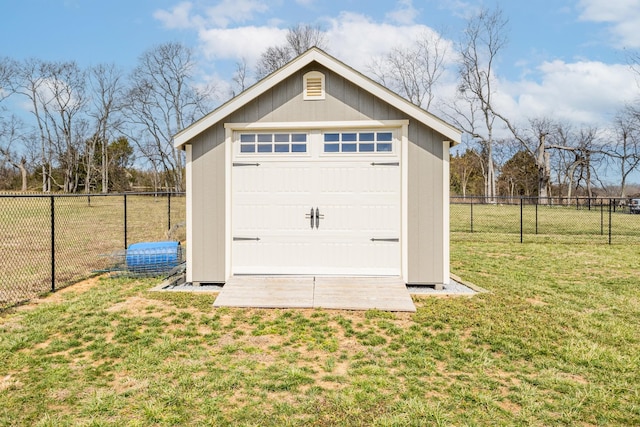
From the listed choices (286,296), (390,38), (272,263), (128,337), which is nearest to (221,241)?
(272,263)

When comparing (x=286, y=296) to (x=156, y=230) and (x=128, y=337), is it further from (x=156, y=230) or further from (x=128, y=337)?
(x=156, y=230)

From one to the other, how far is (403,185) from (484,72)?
34588mm

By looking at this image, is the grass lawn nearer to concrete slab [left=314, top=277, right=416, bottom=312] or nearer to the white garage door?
concrete slab [left=314, top=277, right=416, bottom=312]

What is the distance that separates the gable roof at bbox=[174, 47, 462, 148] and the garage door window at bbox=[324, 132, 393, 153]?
0.66 m

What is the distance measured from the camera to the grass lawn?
281 cm

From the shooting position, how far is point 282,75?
245 inches

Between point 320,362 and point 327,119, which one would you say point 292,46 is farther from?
point 320,362

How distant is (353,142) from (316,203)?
1285mm

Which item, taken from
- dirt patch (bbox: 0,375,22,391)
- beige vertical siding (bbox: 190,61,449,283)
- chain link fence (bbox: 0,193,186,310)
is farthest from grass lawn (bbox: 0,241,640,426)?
chain link fence (bbox: 0,193,186,310)

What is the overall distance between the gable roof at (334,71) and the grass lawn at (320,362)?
281 centimetres

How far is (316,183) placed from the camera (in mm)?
6500

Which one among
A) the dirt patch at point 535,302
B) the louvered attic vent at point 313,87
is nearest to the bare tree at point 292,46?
the louvered attic vent at point 313,87

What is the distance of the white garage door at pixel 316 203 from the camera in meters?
6.45

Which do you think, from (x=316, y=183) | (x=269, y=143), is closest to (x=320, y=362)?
(x=316, y=183)
